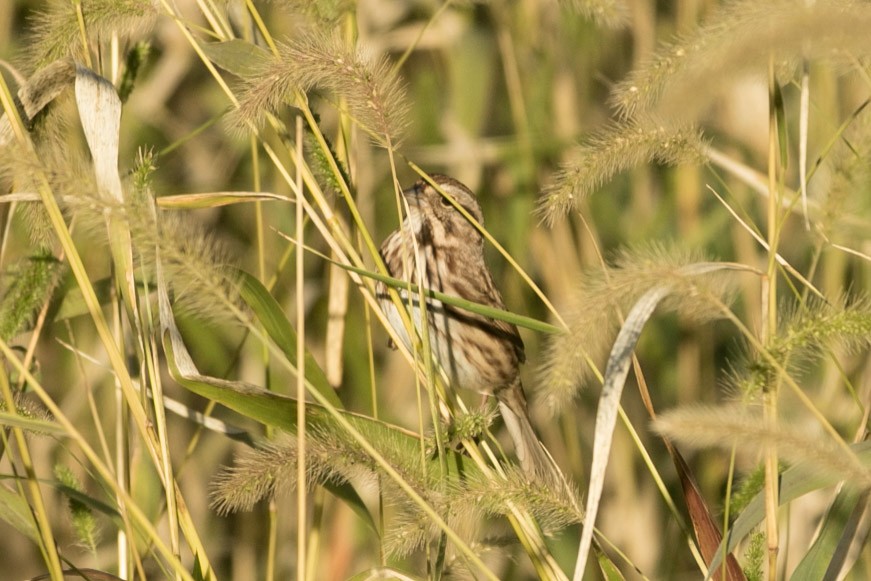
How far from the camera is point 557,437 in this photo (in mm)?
3764

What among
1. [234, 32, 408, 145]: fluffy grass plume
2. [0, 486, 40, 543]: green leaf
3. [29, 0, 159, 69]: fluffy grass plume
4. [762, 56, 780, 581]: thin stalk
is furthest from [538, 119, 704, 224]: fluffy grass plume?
[0, 486, 40, 543]: green leaf

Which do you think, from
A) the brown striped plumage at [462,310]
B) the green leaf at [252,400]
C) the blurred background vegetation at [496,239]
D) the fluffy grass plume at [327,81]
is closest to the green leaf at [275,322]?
the green leaf at [252,400]

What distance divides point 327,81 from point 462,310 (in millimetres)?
1530

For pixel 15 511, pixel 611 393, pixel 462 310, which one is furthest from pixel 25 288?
pixel 462 310

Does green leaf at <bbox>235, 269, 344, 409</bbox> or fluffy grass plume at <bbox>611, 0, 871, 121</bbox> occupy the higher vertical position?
fluffy grass plume at <bbox>611, 0, 871, 121</bbox>

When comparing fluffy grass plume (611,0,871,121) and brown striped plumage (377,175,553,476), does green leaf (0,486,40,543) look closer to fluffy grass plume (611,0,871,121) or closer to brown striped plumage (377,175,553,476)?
fluffy grass plume (611,0,871,121)

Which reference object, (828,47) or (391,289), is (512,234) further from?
(828,47)

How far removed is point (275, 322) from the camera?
6.82 feet

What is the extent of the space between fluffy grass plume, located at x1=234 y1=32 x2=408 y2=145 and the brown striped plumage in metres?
1.25

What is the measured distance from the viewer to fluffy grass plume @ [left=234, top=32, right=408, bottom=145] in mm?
1722

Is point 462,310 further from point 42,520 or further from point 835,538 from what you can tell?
point 42,520

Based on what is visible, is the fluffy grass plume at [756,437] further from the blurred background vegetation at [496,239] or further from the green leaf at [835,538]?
the blurred background vegetation at [496,239]

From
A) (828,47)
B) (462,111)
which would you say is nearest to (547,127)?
(462,111)

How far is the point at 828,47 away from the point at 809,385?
226 centimetres
